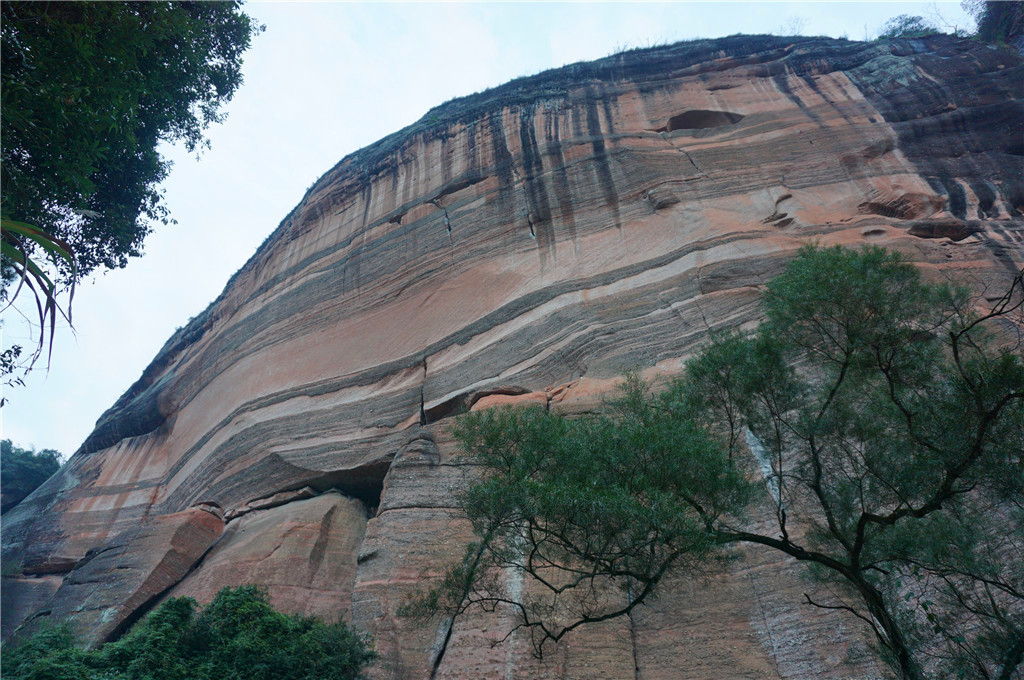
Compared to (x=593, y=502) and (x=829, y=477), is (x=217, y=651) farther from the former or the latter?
(x=829, y=477)

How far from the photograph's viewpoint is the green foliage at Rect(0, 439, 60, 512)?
2703 cm

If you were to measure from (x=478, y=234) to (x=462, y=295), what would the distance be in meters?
1.89

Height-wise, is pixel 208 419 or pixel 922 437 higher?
pixel 208 419

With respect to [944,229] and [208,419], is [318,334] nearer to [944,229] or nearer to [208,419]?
[208,419]

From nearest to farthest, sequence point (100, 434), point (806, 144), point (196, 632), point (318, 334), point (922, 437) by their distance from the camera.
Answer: point (922, 437)
point (196, 632)
point (806, 144)
point (318, 334)
point (100, 434)

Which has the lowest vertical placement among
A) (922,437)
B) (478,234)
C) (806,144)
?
(922,437)

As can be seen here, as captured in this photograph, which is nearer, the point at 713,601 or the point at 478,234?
the point at 713,601

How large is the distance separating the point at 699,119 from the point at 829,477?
13.2 meters

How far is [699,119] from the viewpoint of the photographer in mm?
19609

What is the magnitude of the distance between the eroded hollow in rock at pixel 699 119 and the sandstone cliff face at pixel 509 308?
6 centimetres

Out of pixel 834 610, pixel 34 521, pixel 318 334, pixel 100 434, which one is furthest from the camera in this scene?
pixel 100 434

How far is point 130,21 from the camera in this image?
1003 cm

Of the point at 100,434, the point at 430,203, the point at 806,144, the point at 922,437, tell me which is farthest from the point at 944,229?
the point at 100,434

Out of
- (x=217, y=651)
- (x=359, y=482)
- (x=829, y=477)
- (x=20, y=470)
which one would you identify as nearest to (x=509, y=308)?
(x=359, y=482)
